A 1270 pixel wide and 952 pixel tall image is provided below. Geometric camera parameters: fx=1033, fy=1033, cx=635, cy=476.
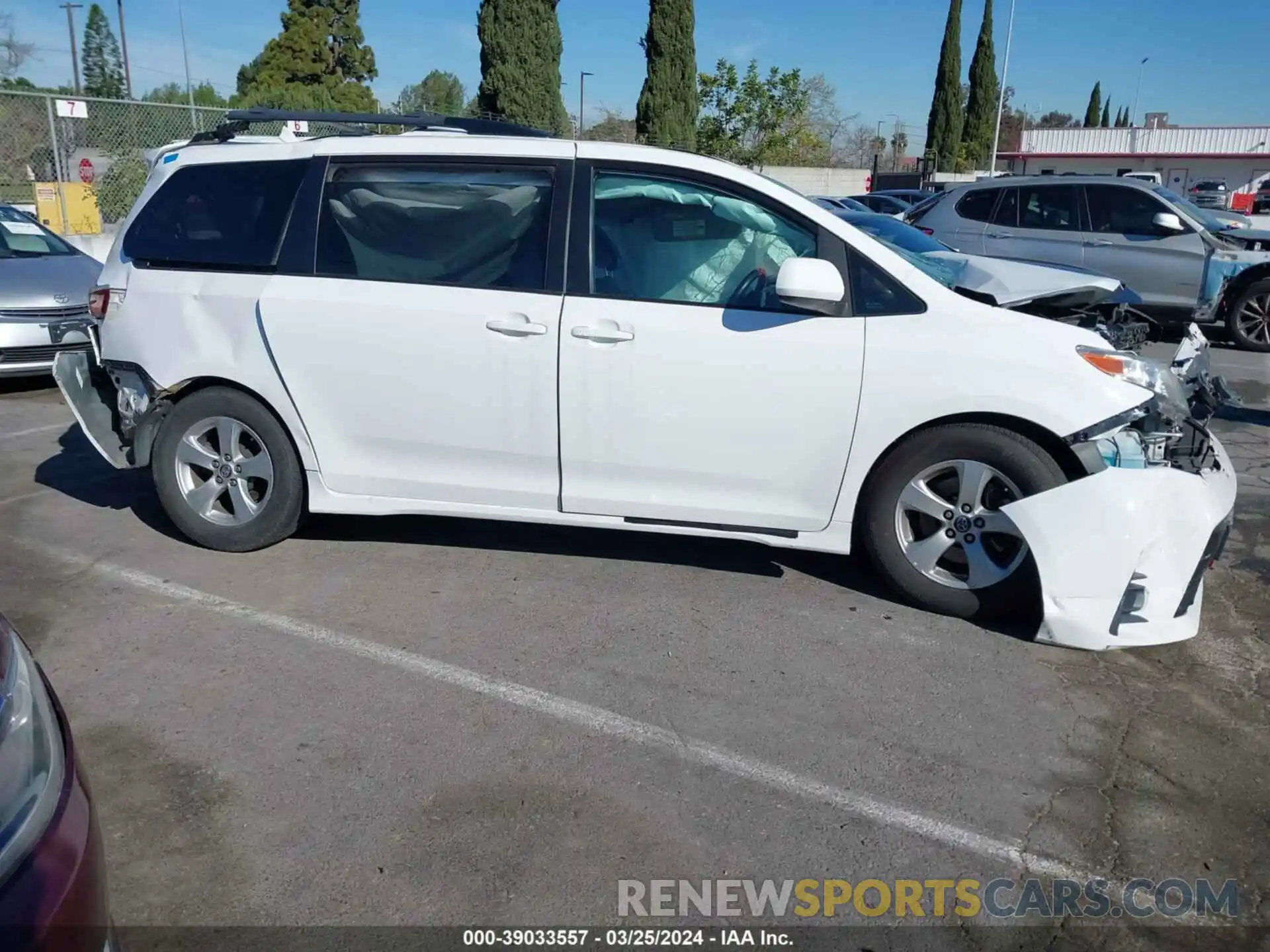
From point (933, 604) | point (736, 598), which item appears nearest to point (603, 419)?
point (736, 598)

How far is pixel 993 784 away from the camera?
3275 mm

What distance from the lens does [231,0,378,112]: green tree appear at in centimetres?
4912

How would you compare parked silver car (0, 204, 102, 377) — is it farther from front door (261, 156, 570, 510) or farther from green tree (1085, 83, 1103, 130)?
green tree (1085, 83, 1103, 130)

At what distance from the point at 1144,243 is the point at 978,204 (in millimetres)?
1920

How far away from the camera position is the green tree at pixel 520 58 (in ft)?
76.1

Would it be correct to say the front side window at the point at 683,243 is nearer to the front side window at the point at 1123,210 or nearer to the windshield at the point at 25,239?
the windshield at the point at 25,239

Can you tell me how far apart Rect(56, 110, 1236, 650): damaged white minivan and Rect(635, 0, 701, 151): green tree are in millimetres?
23161

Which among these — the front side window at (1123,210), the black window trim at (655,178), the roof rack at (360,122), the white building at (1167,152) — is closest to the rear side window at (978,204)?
the front side window at (1123,210)

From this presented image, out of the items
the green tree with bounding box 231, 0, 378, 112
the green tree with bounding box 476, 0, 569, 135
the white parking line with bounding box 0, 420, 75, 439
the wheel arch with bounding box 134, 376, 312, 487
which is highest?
the green tree with bounding box 231, 0, 378, 112

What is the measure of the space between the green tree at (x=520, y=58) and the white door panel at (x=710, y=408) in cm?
2048

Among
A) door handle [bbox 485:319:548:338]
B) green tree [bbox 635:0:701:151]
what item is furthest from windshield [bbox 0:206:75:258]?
green tree [bbox 635:0:701:151]

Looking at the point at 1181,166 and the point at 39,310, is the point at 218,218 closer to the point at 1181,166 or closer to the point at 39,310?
the point at 39,310

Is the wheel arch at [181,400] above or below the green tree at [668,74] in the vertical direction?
below

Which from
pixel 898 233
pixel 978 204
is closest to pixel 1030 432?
pixel 898 233
